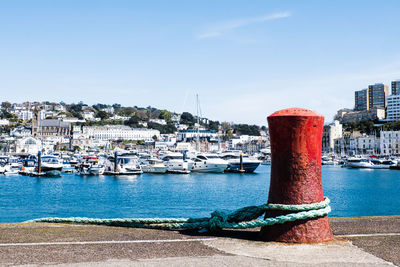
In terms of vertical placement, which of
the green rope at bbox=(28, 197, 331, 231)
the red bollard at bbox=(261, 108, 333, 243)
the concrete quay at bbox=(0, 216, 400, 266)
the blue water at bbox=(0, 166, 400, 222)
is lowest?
the blue water at bbox=(0, 166, 400, 222)

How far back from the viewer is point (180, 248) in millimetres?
6082

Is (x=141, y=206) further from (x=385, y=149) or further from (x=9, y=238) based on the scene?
(x=385, y=149)

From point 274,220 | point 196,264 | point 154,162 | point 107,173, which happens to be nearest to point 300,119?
point 274,220

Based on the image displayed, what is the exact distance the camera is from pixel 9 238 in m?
6.74

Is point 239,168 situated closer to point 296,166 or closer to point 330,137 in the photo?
point 296,166

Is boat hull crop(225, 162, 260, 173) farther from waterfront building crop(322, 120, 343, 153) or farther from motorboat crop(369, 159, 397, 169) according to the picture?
waterfront building crop(322, 120, 343, 153)

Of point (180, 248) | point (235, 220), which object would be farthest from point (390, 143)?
point (180, 248)

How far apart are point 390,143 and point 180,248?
16563cm

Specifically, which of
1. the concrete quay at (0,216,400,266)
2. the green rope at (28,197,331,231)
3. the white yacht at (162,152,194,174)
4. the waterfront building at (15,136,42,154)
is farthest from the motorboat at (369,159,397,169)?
the waterfront building at (15,136,42,154)

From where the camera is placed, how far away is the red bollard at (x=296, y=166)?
6.65 m

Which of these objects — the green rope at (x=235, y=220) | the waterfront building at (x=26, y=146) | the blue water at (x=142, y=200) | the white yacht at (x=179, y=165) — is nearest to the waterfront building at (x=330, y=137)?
the waterfront building at (x=26, y=146)

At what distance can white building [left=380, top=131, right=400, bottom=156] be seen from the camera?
515 ft

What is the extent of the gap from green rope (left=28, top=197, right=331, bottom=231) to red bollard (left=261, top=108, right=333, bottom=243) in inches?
4.6

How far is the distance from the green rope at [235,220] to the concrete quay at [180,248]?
17 centimetres
